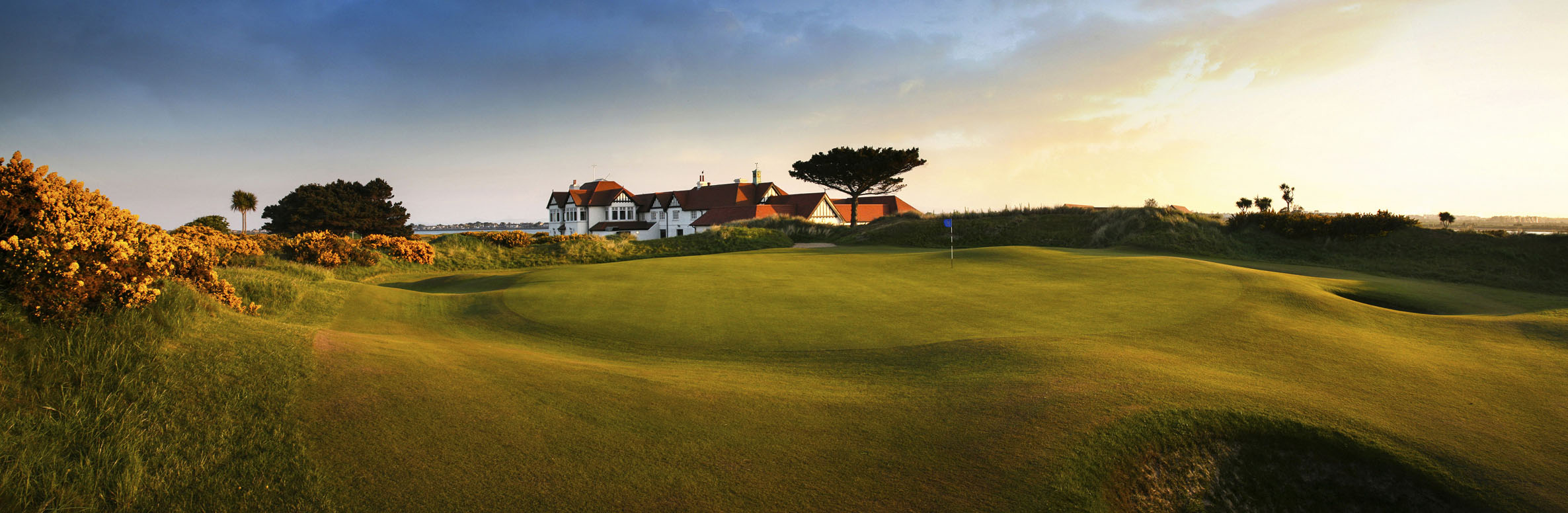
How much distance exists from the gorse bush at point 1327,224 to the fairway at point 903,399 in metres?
16.4

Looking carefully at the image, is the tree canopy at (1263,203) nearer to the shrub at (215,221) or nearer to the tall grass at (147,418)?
the tall grass at (147,418)

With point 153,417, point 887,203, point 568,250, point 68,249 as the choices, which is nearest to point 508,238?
point 568,250

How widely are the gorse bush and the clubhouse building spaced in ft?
106

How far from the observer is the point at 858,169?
48406mm

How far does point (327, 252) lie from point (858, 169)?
1370 inches

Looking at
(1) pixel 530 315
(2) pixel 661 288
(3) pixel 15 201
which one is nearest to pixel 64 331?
(3) pixel 15 201

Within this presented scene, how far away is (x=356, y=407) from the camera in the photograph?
17.6 feet

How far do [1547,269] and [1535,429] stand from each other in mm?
24565

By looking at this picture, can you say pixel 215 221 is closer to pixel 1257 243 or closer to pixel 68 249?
pixel 68 249

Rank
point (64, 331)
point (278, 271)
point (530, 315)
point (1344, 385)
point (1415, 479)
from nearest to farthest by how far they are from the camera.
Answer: point (1415, 479), point (64, 331), point (1344, 385), point (530, 315), point (278, 271)

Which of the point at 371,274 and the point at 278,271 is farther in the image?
the point at 371,274

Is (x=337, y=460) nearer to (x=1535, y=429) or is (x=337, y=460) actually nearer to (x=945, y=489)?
(x=945, y=489)

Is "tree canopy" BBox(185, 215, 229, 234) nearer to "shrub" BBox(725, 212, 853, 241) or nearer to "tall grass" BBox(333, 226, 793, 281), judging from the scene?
"tall grass" BBox(333, 226, 793, 281)

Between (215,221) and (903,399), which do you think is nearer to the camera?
(903,399)
